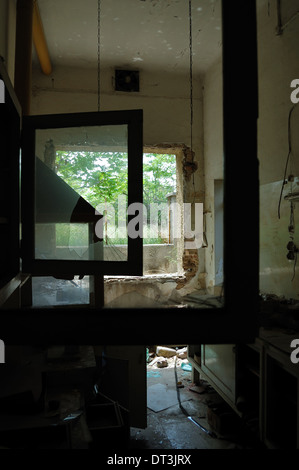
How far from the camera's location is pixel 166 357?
4.07 metres

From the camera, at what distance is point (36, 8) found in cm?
308

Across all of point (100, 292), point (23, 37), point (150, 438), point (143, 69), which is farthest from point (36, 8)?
point (150, 438)

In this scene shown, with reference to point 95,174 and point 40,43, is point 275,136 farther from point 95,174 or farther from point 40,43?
point 40,43

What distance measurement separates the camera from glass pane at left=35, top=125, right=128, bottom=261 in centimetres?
158

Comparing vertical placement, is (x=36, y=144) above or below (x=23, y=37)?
below

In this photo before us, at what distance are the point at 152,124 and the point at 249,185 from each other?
414cm

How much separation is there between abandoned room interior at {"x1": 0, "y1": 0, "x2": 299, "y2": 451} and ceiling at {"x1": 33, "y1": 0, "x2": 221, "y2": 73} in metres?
0.02

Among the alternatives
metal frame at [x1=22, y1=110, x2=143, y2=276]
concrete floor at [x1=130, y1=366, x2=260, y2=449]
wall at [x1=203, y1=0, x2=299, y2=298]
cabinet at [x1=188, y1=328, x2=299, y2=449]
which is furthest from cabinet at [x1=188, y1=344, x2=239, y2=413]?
metal frame at [x1=22, y1=110, x2=143, y2=276]

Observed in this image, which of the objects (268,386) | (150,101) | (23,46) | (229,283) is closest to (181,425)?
(268,386)

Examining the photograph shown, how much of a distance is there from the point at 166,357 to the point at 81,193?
281 centimetres

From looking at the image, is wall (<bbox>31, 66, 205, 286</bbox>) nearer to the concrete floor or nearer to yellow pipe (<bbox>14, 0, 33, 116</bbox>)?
yellow pipe (<bbox>14, 0, 33, 116</bbox>)

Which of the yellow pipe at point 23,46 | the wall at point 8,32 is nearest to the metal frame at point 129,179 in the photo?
the wall at point 8,32

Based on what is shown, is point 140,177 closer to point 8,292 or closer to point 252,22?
point 8,292

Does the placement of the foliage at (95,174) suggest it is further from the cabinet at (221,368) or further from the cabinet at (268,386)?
the cabinet at (221,368)
